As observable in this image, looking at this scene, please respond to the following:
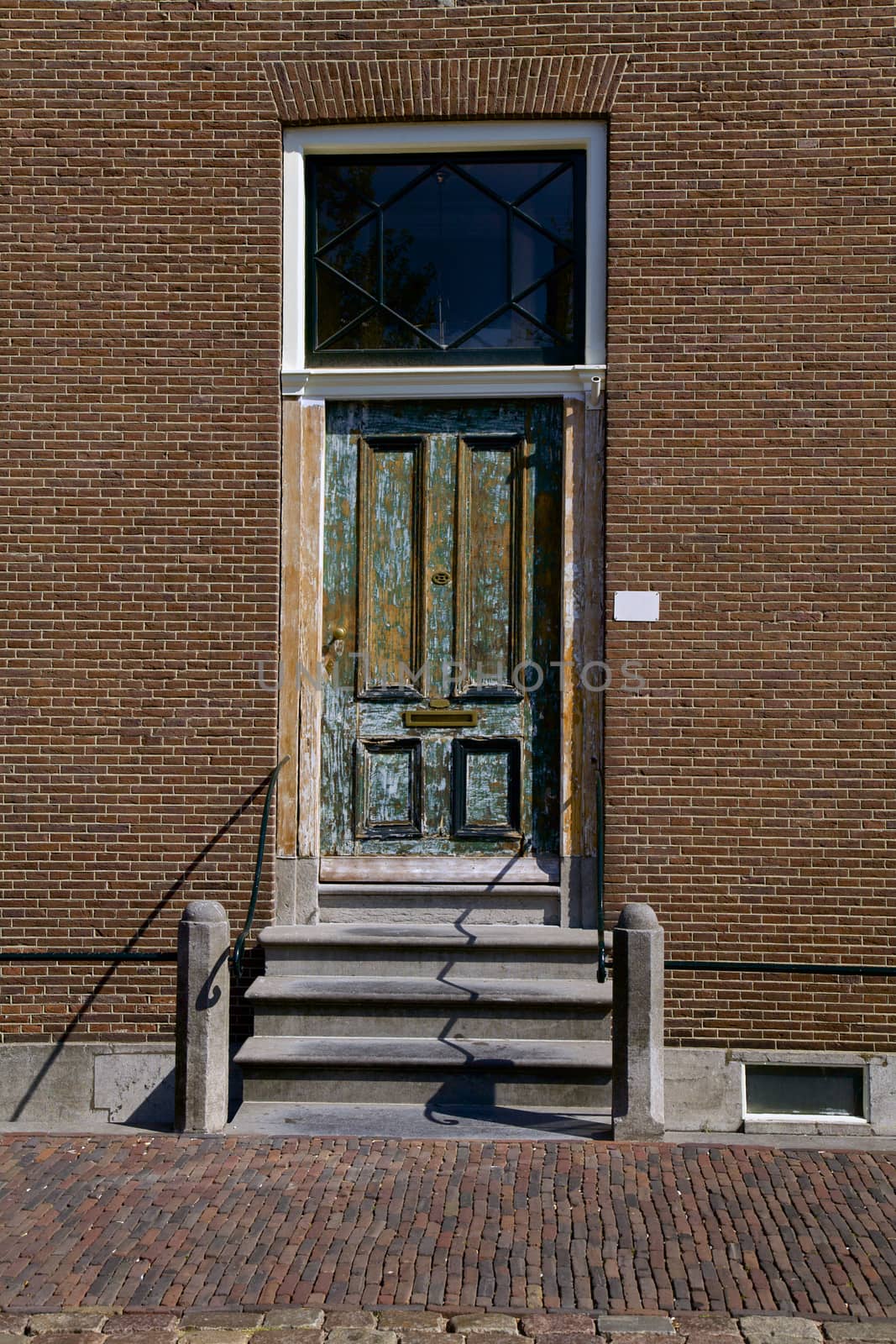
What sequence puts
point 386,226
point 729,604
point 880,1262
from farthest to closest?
1. point 386,226
2. point 729,604
3. point 880,1262

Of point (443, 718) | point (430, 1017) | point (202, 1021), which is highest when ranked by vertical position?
point (443, 718)

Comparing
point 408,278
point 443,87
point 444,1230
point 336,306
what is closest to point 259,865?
point 444,1230

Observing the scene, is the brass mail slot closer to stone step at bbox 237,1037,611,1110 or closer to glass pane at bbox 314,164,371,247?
stone step at bbox 237,1037,611,1110

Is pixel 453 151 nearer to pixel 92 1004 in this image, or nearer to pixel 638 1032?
pixel 638 1032

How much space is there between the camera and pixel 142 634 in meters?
7.44

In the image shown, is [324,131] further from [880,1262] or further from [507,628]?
[880,1262]

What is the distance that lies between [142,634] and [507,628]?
2.06 m

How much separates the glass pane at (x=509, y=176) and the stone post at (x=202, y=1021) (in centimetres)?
440

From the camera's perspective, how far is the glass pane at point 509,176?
7676 millimetres

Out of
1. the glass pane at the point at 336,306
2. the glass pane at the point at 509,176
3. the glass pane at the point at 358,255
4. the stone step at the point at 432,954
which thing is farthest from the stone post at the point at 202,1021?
the glass pane at the point at 509,176

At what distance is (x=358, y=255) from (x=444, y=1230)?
5.32m

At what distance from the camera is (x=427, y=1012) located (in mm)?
6844

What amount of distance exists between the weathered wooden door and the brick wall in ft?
1.53

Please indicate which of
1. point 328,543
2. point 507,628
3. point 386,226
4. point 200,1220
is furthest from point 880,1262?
point 386,226
